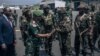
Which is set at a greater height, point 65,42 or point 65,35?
point 65,35

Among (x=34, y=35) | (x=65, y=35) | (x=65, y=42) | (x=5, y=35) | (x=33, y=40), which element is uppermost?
(x=5, y=35)

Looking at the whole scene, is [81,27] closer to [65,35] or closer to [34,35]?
[65,35]

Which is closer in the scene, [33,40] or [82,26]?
[33,40]

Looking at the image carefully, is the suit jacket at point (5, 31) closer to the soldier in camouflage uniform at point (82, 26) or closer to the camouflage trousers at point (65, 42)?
the camouflage trousers at point (65, 42)

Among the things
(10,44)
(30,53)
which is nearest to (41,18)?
(30,53)

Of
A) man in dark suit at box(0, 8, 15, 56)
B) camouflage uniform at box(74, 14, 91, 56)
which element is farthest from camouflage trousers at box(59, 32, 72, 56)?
man in dark suit at box(0, 8, 15, 56)

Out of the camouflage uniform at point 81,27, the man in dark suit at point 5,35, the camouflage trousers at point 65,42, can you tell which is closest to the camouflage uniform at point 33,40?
the man in dark suit at point 5,35

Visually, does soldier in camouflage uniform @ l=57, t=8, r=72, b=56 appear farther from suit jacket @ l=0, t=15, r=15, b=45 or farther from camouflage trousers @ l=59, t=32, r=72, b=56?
suit jacket @ l=0, t=15, r=15, b=45

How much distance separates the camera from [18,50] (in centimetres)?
1389

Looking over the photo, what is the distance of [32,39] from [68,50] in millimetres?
2072

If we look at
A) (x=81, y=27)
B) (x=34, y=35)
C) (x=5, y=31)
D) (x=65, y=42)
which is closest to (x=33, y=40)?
(x=34, y=35)

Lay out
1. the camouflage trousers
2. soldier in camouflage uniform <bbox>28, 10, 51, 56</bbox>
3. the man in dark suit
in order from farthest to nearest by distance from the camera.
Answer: the camouflage trousers
soldier in camouflage uniform <bbox>28, 10, 51, 56</bbox>
the man in dark suit

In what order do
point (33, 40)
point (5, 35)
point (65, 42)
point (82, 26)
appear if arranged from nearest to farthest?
point (5, 35)
point (33, 40)
point (65, 42)
point (82, 26)

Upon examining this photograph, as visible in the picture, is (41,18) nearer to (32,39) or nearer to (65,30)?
(65,30)
